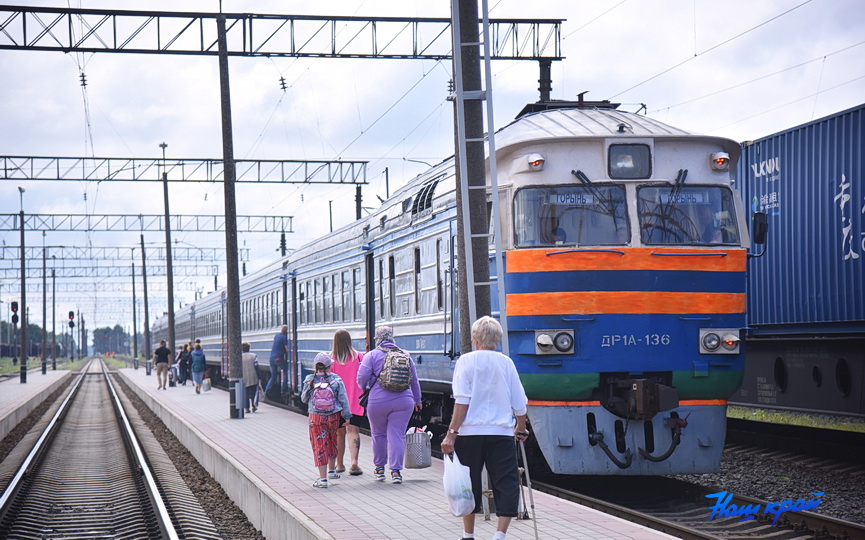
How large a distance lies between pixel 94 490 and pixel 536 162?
7.70m

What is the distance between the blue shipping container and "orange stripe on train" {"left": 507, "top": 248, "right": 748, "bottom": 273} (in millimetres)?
4266

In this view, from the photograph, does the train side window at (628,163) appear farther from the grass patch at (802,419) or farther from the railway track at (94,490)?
the grass patch at (802,419)

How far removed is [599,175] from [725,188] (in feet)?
4.50

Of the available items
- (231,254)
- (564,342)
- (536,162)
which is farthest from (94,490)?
(231,254)

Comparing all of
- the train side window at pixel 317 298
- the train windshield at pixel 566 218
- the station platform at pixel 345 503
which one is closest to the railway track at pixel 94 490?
the station platform at pixel 345 503

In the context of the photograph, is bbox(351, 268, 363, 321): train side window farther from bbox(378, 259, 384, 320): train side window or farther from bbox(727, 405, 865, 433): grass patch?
bbox(727, 405, 865, 433): grass patch

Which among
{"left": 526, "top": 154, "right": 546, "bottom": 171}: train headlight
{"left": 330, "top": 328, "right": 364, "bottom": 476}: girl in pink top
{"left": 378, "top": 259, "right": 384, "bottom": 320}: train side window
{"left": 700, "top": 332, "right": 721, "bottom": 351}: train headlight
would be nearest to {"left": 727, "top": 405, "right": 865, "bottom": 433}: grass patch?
{"left": 378, "top": 259, "right": 384, "bottom": 320}: train side window

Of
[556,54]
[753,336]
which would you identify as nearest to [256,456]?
[753,336]

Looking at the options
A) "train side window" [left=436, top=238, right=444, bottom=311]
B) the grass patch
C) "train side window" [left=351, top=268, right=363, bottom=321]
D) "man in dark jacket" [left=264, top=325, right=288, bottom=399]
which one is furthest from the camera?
"man in dark jacket" [left=264, top=325, right=288, bottom=399]

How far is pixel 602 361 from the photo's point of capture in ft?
36.1

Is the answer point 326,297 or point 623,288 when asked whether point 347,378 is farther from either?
point 326,297

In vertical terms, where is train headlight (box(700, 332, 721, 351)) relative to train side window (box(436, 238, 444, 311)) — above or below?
below

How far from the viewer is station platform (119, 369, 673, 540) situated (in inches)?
333

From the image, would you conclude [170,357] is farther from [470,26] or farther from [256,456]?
[470,26]
